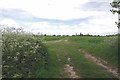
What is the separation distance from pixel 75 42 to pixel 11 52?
76.7ft

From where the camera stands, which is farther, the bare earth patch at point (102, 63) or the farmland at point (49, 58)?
the bare earth patch at point (102, 63)

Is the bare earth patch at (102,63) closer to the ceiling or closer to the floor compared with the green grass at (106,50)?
closer to the floor

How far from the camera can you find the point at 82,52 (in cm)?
4306

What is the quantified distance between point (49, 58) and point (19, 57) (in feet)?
28.0

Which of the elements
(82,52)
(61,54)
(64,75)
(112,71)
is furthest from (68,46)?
(64,75)

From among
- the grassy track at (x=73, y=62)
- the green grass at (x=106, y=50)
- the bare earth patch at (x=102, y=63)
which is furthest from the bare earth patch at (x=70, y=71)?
the green grass at (x=106, y=50)

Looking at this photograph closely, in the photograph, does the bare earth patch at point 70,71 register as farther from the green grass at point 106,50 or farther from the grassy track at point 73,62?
the green grass at point 106,50

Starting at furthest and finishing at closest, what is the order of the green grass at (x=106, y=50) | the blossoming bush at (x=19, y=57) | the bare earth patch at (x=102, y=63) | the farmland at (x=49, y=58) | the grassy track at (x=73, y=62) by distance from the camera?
the green grass at (x=106, y=50) < the bare earth patch at (x=102, y=63) < the grassy track at (x=73, y=62) < the farmland at (x=49, y=58) < the blossoming bush at (x=19, y=57)

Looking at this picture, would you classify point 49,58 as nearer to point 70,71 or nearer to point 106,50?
point 70,71

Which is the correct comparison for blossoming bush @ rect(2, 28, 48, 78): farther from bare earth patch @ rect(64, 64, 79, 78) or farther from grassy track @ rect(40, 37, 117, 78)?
bare earth patch @ rect(64, 64, 79, 78)

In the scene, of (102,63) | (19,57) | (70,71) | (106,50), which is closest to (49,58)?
(70,71)

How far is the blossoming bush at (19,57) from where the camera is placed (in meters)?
27.2

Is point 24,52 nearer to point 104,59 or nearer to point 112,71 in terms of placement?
point 112,71

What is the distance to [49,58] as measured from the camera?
36.3 meters
